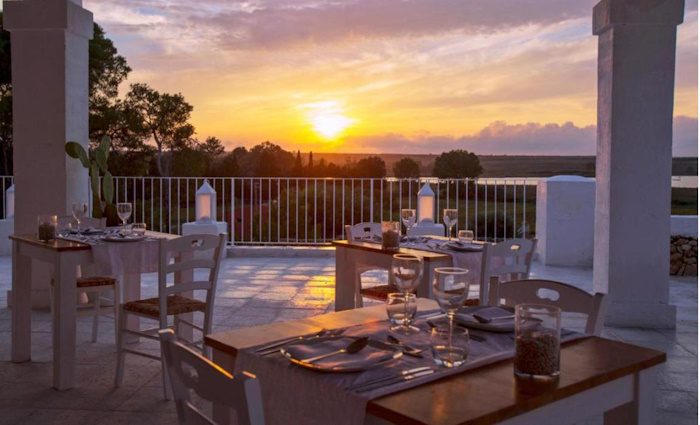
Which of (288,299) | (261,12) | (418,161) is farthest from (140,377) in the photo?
(418,161)

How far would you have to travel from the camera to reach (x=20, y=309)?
4.09 m

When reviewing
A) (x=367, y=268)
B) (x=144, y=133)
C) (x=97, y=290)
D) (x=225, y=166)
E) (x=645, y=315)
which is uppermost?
(x=144, y=133)

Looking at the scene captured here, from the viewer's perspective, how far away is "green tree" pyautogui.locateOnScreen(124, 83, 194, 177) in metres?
14.4

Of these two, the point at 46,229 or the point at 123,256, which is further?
the point at 46,229

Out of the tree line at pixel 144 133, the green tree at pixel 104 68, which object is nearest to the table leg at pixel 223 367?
the tree line at pixel 144 133

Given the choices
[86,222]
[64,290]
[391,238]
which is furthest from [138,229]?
[391,238]

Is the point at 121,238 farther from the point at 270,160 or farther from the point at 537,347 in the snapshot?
the point at 270,160

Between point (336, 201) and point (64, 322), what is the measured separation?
6672 mm

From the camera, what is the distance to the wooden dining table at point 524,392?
1.29 meters

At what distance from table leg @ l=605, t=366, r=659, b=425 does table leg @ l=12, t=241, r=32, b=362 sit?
358 cm

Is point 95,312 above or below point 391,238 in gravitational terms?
below

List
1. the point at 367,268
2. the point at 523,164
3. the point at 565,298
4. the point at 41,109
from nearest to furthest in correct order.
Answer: the point at 565,298 → the point at 367,268 → the point at 41,109 → the point at 523,164

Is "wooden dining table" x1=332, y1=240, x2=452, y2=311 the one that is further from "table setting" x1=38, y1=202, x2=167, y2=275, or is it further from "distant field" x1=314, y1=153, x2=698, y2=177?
"distant field" x1=314, y1=153, x2=698, y2=177

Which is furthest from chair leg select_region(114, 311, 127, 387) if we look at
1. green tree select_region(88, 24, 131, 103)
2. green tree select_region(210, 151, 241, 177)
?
green tree select_region(88, 24, 131, 103)
